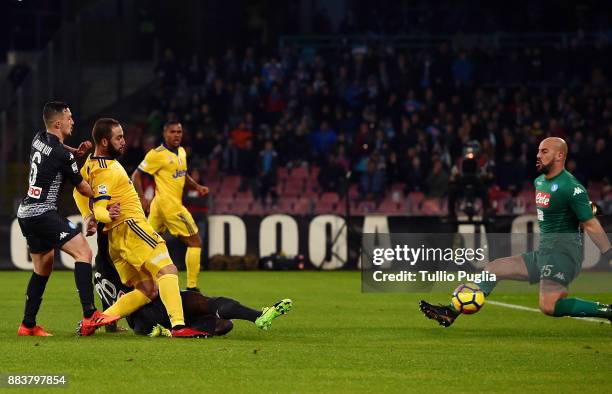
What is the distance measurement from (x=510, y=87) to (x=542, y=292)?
65.0 feet

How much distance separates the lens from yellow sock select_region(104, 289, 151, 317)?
11.2 meters

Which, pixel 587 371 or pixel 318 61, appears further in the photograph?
pixel 318 61

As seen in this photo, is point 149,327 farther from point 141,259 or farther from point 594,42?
point 594,42

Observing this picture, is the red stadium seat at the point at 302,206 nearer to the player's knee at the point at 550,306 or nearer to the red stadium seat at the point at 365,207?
the red stadium seat at the point at 365,207

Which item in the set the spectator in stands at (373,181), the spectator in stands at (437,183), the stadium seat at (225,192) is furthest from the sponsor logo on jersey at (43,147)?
the stadium seat at (225,192)

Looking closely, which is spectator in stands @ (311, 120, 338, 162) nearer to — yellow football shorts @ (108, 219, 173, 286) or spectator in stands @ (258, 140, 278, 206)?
spectator in stands @ (258, 140, 278, 206)

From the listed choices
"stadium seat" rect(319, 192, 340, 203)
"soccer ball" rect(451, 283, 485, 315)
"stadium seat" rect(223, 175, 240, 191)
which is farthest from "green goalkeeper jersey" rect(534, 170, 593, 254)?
"stadium seat" rect(223, 175, 240, 191)

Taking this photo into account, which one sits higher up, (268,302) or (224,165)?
(224,165)

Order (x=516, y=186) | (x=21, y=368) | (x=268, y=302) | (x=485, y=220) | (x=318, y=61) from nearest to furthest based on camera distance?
(x=21, y=368), (x=268, y=302), (x=485, y=220), (x=516, y=186), (x=318, y=61)

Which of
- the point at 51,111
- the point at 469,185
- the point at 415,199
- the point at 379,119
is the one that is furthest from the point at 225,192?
the point at 51,111

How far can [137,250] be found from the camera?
441 inches

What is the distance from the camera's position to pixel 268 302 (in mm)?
15898

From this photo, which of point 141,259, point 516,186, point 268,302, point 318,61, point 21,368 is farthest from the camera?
point 318,61

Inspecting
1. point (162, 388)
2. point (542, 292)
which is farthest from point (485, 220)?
point (162, 388)
